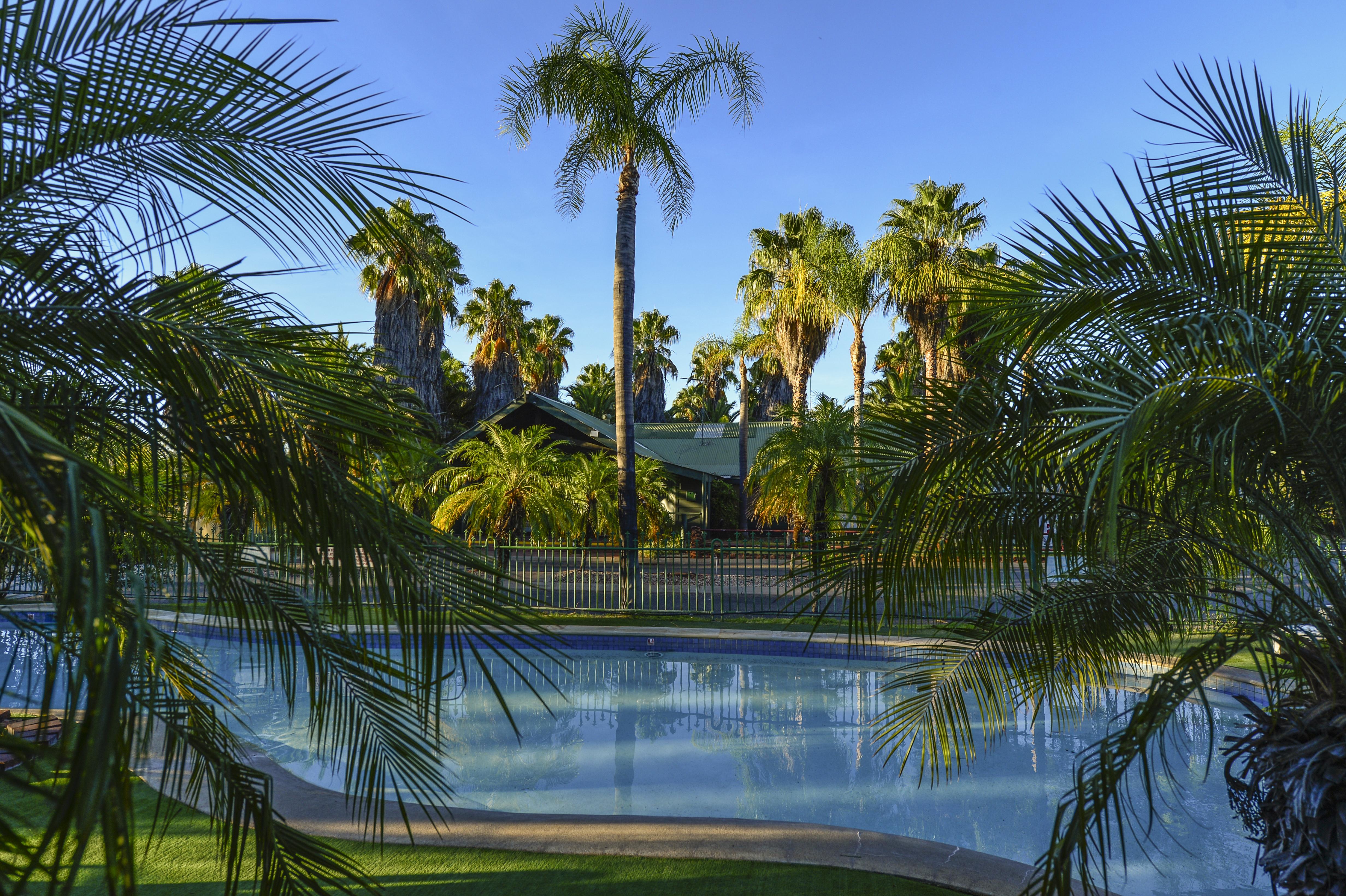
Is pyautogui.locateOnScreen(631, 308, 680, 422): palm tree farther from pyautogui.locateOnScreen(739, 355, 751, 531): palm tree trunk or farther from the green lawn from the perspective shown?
the green lawn

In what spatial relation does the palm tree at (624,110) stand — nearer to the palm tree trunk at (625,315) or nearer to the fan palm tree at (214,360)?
the palm tree trunk at (625,315)

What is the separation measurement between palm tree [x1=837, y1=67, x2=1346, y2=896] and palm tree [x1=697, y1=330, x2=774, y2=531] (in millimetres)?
22312

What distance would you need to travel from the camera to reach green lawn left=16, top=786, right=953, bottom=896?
4.26 m

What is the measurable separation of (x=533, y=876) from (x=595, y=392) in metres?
44.0

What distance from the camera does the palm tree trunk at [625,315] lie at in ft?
49.9

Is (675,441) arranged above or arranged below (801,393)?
below

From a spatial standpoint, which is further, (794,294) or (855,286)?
(794,294)

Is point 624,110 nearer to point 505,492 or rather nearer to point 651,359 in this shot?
point 505,492

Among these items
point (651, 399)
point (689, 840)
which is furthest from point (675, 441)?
point (689, 840)

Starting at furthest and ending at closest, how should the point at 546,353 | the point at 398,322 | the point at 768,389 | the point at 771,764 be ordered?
the point at 768,389, the point at 546,353, the point at 398,322, the point at 771,764

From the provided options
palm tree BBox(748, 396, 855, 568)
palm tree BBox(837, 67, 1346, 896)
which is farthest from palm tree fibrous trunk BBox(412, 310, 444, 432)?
palm tree BBox(837, 67, 1346, 896)

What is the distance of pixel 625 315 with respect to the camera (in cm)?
1538

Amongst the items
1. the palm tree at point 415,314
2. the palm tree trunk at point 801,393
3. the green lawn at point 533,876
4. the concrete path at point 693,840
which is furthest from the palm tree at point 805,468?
the green lawn at point 533,876

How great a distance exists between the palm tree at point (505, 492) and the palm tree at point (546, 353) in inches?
799
